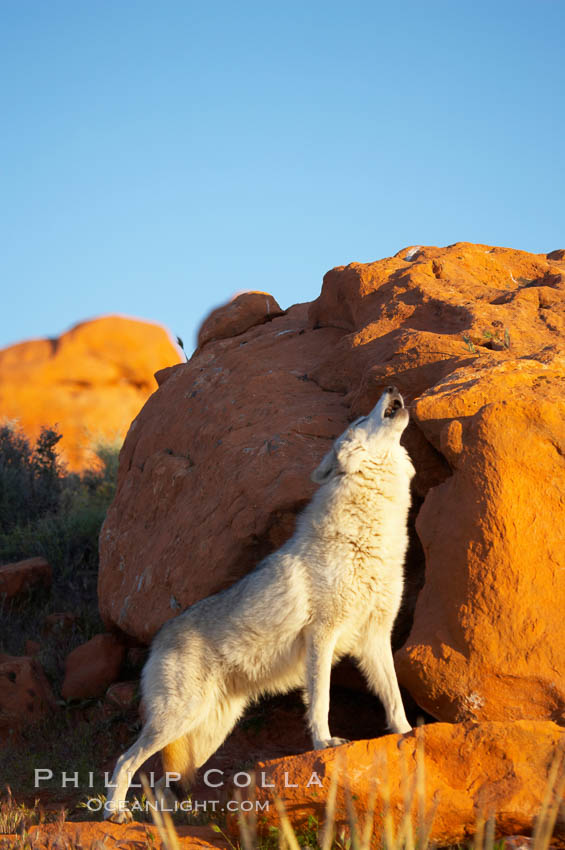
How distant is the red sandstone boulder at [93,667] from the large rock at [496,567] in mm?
4186

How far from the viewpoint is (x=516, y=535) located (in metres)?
4.67

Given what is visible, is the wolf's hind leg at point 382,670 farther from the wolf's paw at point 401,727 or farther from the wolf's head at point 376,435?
the wolf's head at point 376,435

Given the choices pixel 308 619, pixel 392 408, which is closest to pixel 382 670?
pixel 308 619

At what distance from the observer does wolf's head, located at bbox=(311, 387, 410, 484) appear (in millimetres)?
4980

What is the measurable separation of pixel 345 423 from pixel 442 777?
3.32 m

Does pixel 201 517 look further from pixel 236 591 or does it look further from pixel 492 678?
pixel 492 678

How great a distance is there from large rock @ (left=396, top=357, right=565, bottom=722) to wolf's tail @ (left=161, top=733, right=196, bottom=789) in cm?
158

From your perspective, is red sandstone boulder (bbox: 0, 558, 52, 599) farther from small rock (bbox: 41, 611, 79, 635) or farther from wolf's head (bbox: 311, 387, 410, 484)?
wolf's head (bbox: 311, 387, 410, 484)

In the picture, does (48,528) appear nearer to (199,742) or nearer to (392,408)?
(199,742)

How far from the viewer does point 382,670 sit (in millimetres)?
4949

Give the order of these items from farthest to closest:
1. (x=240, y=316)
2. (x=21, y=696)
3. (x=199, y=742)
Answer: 1. (x=240, y=316)
2. (x=21, y=696)
3. (x=199, y=742)

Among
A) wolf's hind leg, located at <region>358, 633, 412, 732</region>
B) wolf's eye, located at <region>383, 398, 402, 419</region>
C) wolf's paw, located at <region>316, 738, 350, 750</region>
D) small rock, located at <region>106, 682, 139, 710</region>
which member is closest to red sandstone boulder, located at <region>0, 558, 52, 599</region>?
small rock, located at <region>106, 682, 139, 710</region>

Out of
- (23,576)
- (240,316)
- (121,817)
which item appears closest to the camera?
(121,817)

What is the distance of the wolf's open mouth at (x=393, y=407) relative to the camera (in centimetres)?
502
